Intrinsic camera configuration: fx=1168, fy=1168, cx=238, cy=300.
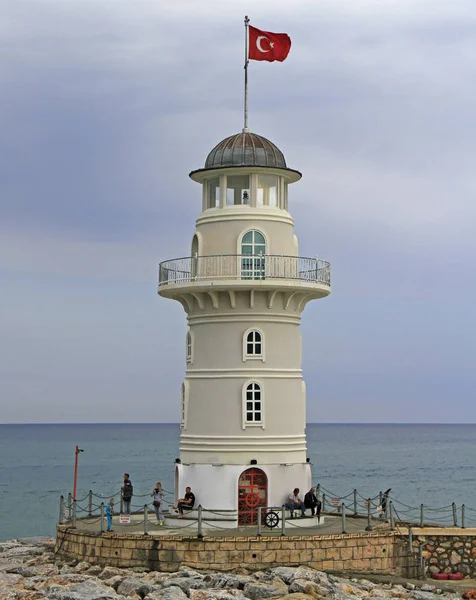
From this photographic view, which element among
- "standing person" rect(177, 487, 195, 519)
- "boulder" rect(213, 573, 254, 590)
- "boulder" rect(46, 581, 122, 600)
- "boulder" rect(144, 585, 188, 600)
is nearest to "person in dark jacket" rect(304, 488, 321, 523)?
"standing person" rect(177, 487, 195, 519)

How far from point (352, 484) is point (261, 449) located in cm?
5708

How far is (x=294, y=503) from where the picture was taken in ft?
101

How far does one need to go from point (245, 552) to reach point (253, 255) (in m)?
8.39

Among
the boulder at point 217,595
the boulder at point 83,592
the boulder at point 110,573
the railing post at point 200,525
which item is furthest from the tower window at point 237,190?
the boulder at point 83,592

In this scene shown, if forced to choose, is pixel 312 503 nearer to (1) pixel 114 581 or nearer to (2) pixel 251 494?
(2) pixel 251 494

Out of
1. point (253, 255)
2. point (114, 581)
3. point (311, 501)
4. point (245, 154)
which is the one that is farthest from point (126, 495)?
point (245, 154)

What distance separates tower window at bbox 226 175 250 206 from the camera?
3281 centimetres

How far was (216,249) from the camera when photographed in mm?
32344

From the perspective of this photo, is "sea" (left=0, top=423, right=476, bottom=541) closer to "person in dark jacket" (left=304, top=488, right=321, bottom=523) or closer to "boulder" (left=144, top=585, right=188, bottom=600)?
"person in dark jacket" (left=304, top=488, right=321, bottom=523)

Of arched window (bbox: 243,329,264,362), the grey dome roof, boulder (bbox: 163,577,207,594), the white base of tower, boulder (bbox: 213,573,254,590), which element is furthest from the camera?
the grey dome roof

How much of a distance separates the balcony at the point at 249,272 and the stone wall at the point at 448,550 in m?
7.26

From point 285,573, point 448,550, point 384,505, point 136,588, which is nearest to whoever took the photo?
point 136,588

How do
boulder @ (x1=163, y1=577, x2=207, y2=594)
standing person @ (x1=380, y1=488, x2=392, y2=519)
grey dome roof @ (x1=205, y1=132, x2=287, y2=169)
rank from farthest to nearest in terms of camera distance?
grey dome roof @ (x1=205, y1=132, x2=287, y2=169)
standing person @ (x1=380, y1=488, x2=392, y2=519)
boulder @ (x1=163, y1=577, x2=207, y2=594)

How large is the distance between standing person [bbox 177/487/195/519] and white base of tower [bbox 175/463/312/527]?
0.24m
